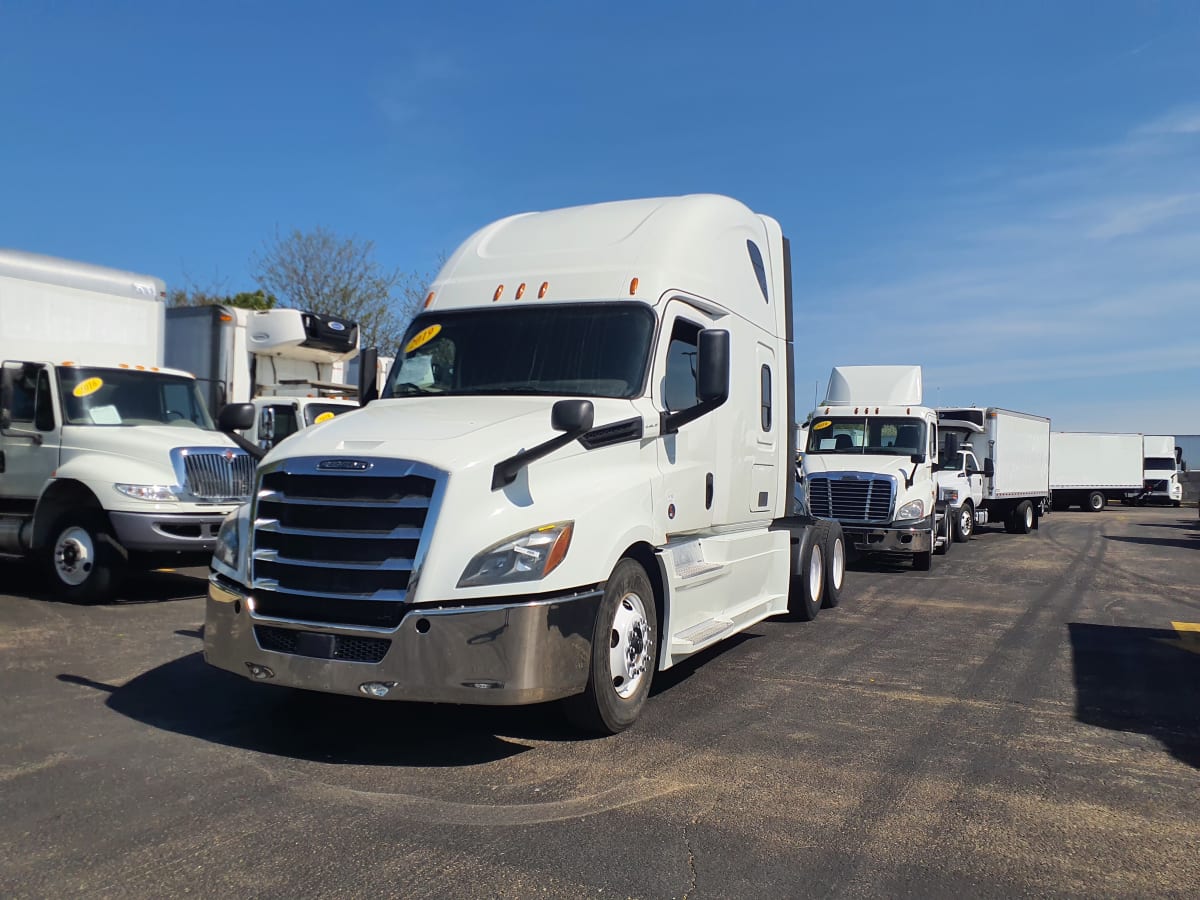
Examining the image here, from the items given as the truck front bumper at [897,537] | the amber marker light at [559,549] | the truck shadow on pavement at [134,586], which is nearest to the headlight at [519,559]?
the amber marker light at [559,549]

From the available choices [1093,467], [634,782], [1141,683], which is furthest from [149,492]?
[1093,467]

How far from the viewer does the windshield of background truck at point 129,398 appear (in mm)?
10406

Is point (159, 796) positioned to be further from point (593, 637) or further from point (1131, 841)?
point (1131, 841)

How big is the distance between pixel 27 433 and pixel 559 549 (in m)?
8.01

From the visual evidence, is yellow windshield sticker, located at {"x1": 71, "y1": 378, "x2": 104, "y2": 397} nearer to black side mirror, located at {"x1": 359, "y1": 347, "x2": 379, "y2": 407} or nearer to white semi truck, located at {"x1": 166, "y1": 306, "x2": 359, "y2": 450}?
white semi truck, located at {"x1": 166, "y1": 306, "x2": 359, "y2": 450}

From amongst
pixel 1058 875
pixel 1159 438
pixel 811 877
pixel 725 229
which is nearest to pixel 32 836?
pixel 811 877

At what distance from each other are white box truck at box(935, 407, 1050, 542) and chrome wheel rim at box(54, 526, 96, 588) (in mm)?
13984

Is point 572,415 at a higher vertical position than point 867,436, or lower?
lower

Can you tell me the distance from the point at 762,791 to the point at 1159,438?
159ft

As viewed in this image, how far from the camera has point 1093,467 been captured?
3834 centimetres

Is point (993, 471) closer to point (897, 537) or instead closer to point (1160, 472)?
point (897, 537)

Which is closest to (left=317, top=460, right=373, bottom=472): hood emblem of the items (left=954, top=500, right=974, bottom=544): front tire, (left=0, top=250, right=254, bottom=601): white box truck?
(left=0, top=250, right=254, bottom=601): white box truck

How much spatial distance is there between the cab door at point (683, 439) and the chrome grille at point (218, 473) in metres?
5.15

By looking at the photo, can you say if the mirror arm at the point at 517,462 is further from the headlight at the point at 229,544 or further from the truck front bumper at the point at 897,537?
the truck front bumper at the point at 897,537
